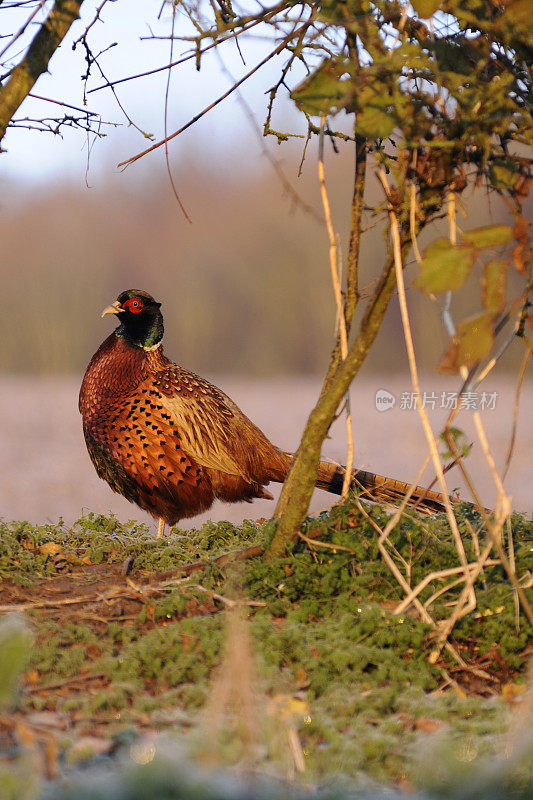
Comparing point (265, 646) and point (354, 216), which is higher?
point (354, 216)


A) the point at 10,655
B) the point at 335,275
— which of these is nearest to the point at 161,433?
the point at 335,275

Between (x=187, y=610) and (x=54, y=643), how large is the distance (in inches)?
21.8

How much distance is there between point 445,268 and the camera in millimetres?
2217

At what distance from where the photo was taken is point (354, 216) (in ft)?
10.2

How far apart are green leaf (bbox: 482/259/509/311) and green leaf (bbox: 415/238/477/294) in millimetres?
59

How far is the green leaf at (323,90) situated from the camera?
254 centimetres

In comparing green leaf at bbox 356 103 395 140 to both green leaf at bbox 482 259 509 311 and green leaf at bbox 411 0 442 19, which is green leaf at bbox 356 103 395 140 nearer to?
green leaf at bbox 411 0 442 19

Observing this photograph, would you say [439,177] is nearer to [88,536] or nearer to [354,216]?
[354,216]

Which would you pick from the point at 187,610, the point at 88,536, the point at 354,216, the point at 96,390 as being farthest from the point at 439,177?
the point at 88,536

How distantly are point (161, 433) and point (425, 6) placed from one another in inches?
132

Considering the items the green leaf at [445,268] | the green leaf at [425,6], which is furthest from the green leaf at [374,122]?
the green leaf at [445,268]

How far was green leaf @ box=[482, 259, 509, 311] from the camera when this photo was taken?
224 cm

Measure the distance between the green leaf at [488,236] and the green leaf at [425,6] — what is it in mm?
832

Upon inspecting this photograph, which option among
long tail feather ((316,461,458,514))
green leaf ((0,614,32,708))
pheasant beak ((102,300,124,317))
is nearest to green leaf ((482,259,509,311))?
green leaf ((0,614,32,708))
